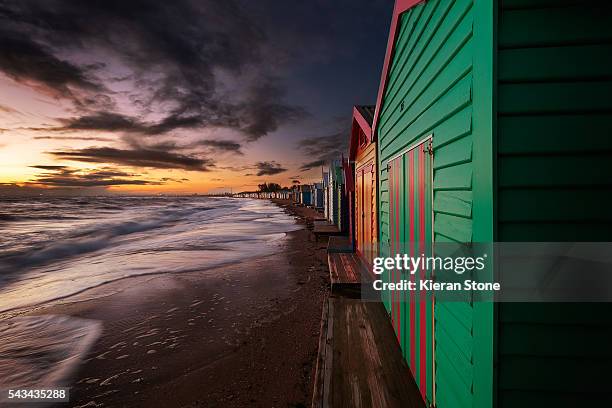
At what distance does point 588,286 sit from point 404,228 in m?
2.12

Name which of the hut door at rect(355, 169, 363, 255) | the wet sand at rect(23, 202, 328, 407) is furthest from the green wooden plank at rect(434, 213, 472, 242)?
the hut door at rect(355, 169, 363, 255)

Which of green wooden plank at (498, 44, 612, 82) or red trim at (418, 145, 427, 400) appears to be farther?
red trim at (418, 145, 427, 400)

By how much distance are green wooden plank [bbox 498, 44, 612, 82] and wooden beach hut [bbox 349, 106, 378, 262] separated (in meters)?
4.44

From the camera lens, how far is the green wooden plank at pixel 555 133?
160 cm

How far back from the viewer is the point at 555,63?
1.66 metres

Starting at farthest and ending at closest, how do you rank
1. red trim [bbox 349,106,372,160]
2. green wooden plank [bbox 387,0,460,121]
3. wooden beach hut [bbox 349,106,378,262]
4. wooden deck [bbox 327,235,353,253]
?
wooden deck [bbox 327,235,353,253]
red trim [bbox 349,106,372,160]
wooden beach hut [bbox 349,106,378,262]
green wooden plank [bbox 387,0,460,121]

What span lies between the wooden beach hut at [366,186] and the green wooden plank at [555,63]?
4.44 m

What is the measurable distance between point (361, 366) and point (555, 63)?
11.4ft

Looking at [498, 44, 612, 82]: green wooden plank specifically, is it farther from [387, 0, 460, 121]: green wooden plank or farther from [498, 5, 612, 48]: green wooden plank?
[387, 0, 460, 121]: green wooden plank

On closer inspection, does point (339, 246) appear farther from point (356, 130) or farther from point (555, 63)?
point (555, 63)

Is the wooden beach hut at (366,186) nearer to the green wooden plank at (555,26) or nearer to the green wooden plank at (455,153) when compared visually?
the green wooden plank at (455,153)

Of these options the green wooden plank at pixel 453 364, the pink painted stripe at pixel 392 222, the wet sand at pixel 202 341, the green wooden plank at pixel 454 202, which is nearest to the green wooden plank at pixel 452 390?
the green wooden plank at pixel 453 364

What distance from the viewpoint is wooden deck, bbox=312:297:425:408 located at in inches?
115

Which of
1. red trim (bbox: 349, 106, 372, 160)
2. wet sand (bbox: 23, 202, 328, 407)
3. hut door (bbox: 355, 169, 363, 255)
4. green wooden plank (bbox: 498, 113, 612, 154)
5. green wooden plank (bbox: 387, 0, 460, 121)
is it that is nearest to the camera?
green wooden plank (bbox: 498, 113, 612, 154)
